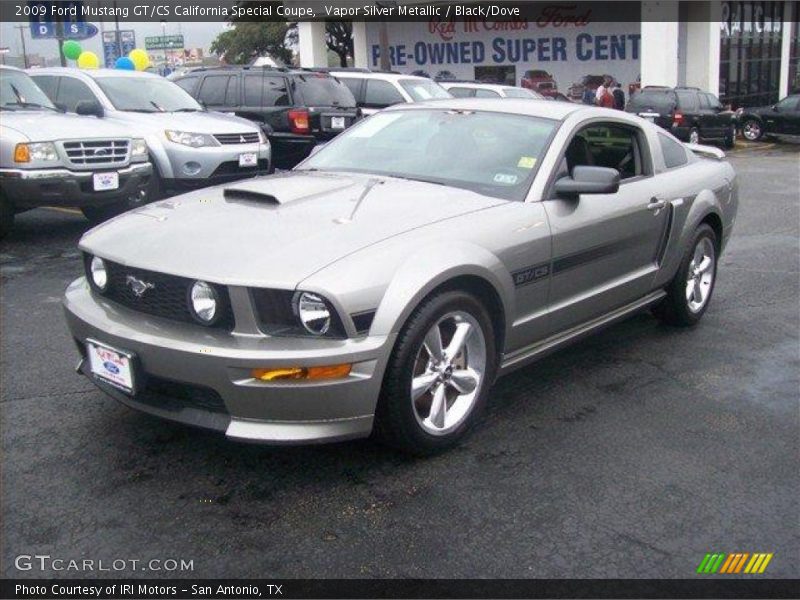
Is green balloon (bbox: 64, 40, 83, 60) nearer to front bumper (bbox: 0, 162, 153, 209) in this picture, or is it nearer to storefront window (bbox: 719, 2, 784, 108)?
front bumper (bbox: 0, 162, 153, 209)

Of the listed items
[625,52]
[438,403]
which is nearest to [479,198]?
[438,403]

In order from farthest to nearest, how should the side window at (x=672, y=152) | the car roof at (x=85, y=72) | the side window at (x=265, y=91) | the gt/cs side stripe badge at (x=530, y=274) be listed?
the side window at (x=265, y=91) < the car roof at (x=85, y=72) < the side window at (x=672, y=152) < the gt/cs side stripe badge at (x=530, y=274)

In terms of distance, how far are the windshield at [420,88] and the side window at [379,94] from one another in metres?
0.26

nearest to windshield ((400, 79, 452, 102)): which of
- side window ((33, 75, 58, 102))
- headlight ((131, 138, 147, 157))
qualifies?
side window ((33, 75, 58, 102))

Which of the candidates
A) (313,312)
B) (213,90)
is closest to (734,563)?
(313,312)

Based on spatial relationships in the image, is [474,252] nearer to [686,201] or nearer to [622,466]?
[622,466]

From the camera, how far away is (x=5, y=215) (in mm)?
8352

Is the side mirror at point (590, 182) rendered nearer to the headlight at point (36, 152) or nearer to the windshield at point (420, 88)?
the headlight at point (36, 152)

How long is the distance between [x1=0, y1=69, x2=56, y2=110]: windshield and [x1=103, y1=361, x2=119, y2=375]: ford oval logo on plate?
21.3 ft

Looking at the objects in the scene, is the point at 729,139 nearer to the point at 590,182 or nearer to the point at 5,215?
the point at 5,215

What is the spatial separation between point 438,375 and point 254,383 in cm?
88

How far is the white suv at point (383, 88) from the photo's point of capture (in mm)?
15408

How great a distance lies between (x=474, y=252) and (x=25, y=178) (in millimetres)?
5769

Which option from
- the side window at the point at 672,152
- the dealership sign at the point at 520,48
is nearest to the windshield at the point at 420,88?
the side window at the point at 672,152
